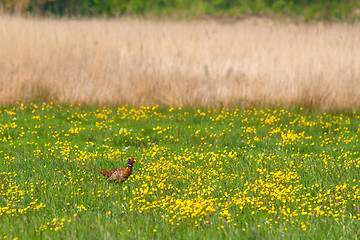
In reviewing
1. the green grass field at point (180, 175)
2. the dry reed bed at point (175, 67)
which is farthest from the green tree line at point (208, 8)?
the green grass field at point (180, 175)

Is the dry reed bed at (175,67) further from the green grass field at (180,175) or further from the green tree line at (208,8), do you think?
the green tree line at (208,8)

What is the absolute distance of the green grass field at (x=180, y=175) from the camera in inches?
168

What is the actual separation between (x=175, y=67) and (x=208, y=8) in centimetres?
1801

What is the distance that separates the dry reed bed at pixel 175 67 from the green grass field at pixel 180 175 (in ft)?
2.12

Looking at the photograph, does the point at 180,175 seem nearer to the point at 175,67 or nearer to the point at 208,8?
the point at 175,67

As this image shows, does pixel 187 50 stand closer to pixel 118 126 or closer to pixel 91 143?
pixel 118 126

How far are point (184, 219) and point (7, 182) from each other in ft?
8.36

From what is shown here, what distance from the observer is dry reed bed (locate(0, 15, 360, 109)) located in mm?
10438

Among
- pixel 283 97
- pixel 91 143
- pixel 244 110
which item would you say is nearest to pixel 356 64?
pixel 283 97

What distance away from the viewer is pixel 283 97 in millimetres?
10320

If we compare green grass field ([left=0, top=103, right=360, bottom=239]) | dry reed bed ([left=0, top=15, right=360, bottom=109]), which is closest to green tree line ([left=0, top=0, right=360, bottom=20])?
dry reed bed ([left=0, top=15, right=360, bottom=109])

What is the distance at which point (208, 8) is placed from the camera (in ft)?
94.9

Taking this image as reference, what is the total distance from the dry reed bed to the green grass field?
2.12ft

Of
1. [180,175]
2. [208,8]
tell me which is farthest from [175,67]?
[208,8]
